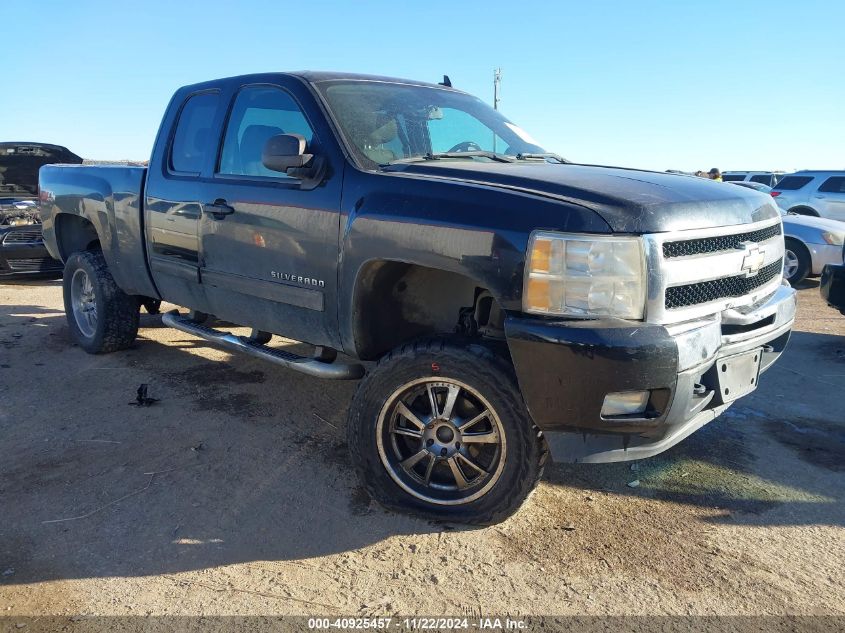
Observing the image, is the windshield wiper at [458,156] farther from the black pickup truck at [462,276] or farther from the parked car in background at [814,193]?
the parked car in background at [814,193]

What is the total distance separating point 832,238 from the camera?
888cm

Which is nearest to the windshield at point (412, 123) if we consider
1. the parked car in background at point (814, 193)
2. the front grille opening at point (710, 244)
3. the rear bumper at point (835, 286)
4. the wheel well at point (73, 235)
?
the front grille opening at point (710, 244)

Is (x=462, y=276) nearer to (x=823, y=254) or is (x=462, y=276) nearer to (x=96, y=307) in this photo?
(x=96, y=307)

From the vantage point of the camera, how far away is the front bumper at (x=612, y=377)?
242 cm

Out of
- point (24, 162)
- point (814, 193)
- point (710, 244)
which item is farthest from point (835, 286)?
point (814, 193)

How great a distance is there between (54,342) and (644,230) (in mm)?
5543

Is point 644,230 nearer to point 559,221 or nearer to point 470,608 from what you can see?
point 559,221

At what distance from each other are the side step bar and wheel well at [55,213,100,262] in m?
1.64

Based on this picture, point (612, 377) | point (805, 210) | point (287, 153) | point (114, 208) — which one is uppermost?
point (287, 153)

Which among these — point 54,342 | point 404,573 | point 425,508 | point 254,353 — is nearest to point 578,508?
point 425,508

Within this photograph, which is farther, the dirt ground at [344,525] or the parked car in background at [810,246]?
the parked car in background at [810,246]

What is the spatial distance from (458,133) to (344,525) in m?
2.36

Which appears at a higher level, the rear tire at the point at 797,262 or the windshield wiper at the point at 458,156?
the windshield wiper at the point at 458,156

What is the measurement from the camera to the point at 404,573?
8.59 ft
